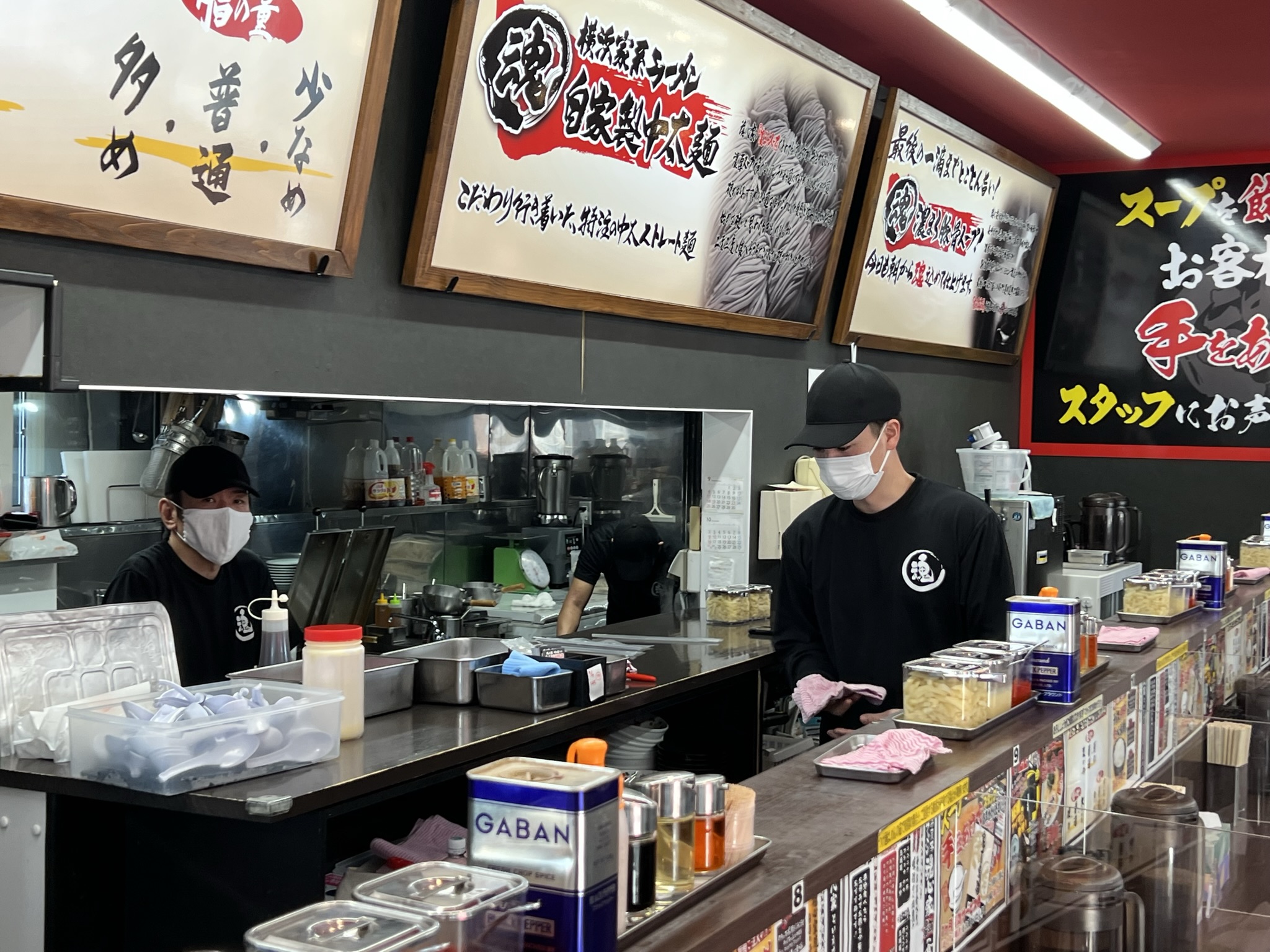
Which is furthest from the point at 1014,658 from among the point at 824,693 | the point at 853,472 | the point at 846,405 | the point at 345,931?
the point at 345,931

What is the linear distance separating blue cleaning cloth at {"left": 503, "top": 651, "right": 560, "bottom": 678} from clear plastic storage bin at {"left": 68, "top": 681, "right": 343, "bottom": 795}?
623 millimetres

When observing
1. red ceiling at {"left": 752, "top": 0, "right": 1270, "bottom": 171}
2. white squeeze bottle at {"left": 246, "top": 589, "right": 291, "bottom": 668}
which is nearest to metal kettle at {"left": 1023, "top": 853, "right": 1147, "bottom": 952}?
white squeeze bottle at {"left": 246, "top": 589, "right": 291, "bottom": 668}

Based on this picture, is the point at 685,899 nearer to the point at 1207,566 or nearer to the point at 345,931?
the point at 345,931

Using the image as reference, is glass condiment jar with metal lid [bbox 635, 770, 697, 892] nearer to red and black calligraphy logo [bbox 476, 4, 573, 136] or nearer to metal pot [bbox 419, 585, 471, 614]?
red and black calligraphy logo [bbox 476, 4, 573, 136]

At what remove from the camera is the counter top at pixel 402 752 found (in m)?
2.23

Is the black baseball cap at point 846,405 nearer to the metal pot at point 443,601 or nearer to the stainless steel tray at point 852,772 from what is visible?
the stainless steel tray at point 852,772

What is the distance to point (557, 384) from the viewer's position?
4078 mm

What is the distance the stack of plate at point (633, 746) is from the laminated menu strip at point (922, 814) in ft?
7.31

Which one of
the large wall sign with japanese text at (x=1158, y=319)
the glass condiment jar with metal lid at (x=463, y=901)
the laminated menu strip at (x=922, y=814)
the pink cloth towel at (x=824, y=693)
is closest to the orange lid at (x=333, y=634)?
the pink cloth towel at (x=824, y=693)

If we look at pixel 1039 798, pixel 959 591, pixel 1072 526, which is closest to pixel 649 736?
pixel 959 591

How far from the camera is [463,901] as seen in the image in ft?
3.54

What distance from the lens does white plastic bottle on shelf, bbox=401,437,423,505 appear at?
479 centimetres

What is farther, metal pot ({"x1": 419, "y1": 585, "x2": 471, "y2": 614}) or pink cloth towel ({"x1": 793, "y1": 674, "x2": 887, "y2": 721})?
metal pot ({"x1": 419, "y1": 585, "x2": 471, "y2": 614})

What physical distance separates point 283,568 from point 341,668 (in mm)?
2059
